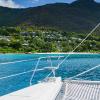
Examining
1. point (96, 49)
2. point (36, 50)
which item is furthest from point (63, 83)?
point (96, 49)

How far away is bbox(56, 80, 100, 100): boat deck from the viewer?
207 inches

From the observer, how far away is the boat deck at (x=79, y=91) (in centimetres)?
526

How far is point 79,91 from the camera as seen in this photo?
5801mm

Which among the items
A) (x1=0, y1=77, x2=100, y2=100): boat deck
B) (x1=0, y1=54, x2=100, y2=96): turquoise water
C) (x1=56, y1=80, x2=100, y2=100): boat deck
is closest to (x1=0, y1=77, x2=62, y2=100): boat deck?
(x1=0, y1=77, x2=100, y2=100): boat deck

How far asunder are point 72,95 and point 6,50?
4626 inches

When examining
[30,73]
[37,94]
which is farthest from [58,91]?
[30,73]

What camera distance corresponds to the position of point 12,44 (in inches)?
A: 4899

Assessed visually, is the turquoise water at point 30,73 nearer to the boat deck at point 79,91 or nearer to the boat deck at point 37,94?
the boat deck at point 37,94

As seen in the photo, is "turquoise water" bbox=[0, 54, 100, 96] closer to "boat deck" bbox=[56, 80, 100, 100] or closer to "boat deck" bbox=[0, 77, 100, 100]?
"boat deck" bbox=[0, 77, 100, 100]

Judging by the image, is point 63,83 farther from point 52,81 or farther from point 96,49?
point 96,49

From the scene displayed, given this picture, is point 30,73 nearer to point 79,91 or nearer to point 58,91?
point 79,91

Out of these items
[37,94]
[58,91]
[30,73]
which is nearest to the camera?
[37,94]

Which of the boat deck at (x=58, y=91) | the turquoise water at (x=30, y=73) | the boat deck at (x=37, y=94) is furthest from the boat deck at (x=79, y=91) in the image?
the turquoise water at (x=30, y=73)

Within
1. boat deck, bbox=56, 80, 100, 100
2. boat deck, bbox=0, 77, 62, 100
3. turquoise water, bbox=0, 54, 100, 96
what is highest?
boat deck, bbox=0, 77, 62, 100
